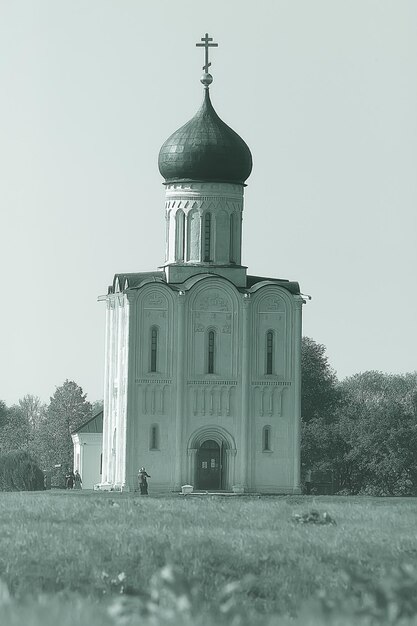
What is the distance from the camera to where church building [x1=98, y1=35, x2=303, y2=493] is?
58.3m

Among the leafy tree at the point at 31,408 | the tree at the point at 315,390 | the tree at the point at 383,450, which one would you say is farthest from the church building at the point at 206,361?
the leafy tree at the point at 31,408

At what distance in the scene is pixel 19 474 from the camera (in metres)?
65.8

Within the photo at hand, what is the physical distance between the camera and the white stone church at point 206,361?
58344 millimetres

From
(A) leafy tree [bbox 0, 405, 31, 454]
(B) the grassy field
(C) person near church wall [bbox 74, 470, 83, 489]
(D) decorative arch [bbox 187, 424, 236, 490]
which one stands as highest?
(A) leafy tree [bbox 0, 405, 31, 454]

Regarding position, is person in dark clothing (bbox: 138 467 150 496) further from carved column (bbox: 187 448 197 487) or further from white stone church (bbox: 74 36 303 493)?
carved column (bbox: 187 448 197 487)

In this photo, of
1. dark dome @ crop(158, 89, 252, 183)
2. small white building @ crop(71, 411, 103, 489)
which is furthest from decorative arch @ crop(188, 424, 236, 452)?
small white building @ crop(71, 411, 103, 489)

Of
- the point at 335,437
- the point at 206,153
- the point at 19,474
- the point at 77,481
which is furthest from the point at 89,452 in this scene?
the point at 206,153

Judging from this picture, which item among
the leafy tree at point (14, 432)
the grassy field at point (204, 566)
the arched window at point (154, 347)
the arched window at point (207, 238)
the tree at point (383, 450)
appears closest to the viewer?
the grassy field at point (204, 566)

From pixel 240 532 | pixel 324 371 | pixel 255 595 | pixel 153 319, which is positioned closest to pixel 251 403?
pixel 153 319

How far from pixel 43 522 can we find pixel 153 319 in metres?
31.4

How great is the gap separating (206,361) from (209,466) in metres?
3.34

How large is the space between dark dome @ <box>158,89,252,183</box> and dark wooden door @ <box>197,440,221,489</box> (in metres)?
8.72

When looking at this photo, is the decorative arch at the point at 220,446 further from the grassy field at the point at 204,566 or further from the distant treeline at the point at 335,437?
the grassy field at the point at 204,566

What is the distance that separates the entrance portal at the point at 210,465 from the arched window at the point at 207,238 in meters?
6.04
